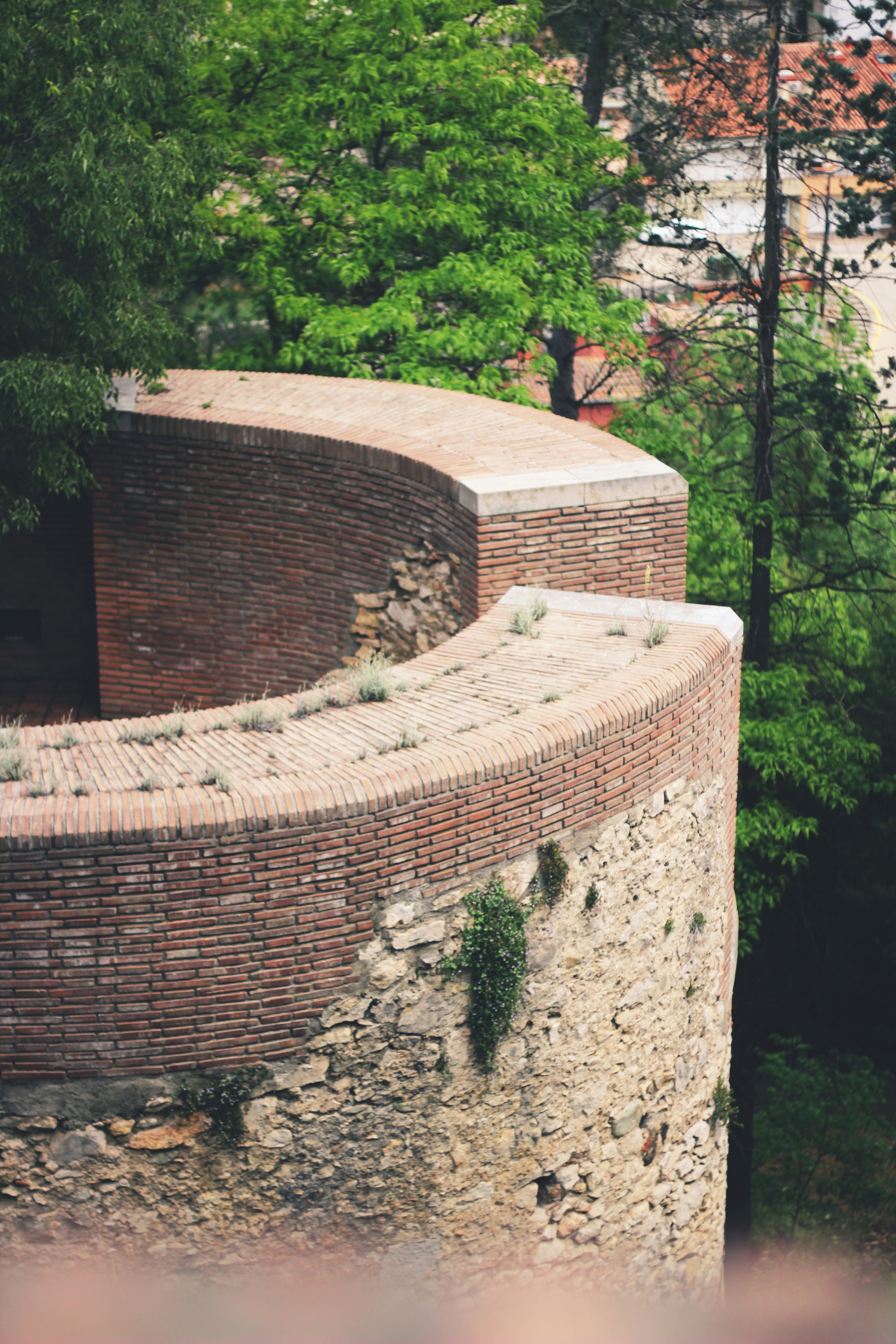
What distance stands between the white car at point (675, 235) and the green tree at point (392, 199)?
5.35 feet

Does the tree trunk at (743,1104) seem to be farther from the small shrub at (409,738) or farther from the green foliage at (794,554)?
the small shrub at (409,738)

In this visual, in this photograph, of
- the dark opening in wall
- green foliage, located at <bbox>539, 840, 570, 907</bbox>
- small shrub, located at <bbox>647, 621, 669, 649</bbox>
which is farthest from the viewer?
the dark opening in wall

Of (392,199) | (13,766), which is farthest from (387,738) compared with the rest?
(392,199)

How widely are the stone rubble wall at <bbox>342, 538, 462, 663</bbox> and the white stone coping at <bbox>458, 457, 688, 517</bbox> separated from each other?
65 centimetres

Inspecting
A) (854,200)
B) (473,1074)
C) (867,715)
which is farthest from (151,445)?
(867,715)

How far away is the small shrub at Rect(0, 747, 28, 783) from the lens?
6.96 m

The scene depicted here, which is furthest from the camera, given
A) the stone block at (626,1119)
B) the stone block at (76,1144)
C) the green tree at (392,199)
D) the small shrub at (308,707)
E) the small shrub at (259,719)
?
the green tree at (392,199)

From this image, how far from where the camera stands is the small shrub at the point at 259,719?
782cm

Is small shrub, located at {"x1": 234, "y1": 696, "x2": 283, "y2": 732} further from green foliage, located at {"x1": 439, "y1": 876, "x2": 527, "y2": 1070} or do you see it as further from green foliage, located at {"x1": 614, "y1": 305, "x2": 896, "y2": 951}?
green foliage, located at {"x1": 614, "y1": 305, "x2": 896, "y2": 951}

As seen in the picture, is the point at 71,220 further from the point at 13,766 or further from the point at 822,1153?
the point at 822,1153

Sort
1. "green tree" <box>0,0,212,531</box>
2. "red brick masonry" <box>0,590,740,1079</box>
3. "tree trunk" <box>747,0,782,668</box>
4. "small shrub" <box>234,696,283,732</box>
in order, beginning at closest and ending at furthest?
"red brick masonry" <box>0,590,740,1079</box> < "small shrub" <box>234,696,283,732</box> < "green tree" <box>0,0,212,531</box> < "tree trunk" <box>747,0,782,668</box>

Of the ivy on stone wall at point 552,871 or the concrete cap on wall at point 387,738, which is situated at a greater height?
the concrete cap on wall at point 387,738

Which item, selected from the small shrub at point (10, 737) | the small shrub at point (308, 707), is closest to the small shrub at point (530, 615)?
the small shrub at point (308, 707)

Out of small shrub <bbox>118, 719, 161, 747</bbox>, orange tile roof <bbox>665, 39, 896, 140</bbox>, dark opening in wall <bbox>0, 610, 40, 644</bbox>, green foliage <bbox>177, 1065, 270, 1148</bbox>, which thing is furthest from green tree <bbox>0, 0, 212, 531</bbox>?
orange tile roof <bbox>665, 39, 896, 140</bbox>
